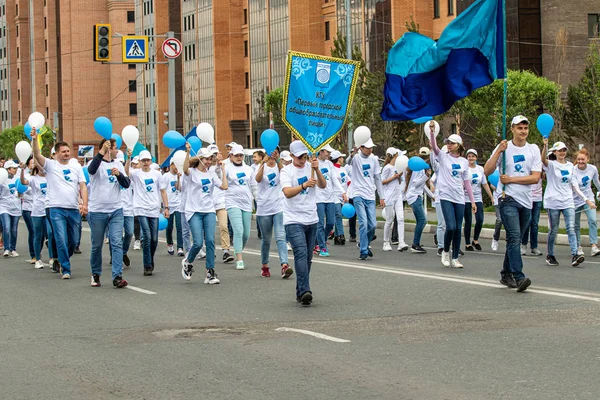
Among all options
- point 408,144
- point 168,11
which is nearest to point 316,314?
point 408,144

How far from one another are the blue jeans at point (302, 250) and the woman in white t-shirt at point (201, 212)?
2619mm

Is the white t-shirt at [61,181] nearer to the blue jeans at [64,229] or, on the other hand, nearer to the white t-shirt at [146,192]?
the blue jeans at [64,229]

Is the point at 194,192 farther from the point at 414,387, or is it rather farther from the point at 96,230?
the point at 414,387

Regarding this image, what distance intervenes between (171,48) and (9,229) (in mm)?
14361

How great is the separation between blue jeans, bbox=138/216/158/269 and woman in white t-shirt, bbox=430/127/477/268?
4.44 meters

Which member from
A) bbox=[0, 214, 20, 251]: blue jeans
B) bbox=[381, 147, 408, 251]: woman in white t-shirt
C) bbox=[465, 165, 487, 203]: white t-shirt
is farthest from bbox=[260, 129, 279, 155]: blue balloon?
bbox=[0, 214, 20, 251]: blue jeans

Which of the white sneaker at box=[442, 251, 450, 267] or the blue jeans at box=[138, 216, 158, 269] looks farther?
the blue jeans at box=[138, 216, 158, 269]

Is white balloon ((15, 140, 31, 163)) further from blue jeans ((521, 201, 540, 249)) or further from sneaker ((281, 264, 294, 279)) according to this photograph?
blue jeans ((521, 201, 540, 249))

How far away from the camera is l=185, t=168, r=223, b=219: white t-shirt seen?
14.9m

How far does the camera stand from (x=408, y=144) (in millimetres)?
51031

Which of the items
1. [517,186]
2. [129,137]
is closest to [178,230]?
[129,137]

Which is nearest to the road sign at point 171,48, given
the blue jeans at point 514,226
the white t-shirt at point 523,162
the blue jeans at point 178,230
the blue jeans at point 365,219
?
the blue jeans at point 178,230

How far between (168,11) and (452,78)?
96.1m

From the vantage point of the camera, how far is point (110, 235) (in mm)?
14961
